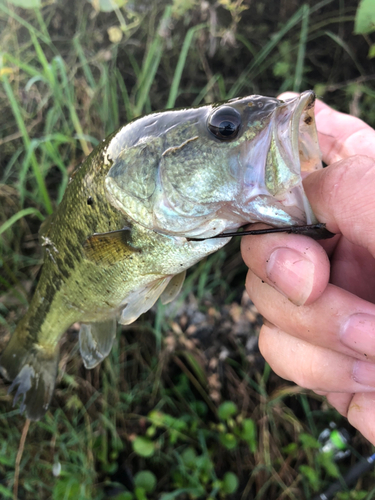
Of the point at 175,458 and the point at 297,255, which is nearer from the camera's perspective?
the point at 297,255

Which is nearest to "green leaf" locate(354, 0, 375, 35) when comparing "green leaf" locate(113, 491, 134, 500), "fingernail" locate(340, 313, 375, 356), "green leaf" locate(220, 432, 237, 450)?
"fingernail" locate(340, 313, 375, 356)

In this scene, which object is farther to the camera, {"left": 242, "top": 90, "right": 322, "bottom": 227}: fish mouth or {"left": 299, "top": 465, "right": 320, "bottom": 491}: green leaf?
{"left": 299, "top": 465, "right": 320, "bottom": 491}: green leaf

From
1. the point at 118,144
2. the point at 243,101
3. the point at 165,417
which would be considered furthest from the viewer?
the point at 165,417

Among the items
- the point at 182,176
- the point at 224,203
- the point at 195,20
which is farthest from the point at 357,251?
the point at 195,20

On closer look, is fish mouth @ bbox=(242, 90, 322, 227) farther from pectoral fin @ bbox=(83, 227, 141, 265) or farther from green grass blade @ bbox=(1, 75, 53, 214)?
green grass blade @ bbox=(1, 75, 53, 214)

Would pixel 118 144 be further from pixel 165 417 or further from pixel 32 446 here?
pixel 32 446

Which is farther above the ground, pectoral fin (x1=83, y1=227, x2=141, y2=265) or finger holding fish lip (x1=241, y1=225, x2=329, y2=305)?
pectoral fin (x1=83, y1=227, x2=141, y2=265)

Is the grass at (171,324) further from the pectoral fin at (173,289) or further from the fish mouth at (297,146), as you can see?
the fish mouth at (297,146)

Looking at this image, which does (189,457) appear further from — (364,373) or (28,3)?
(28,3)
